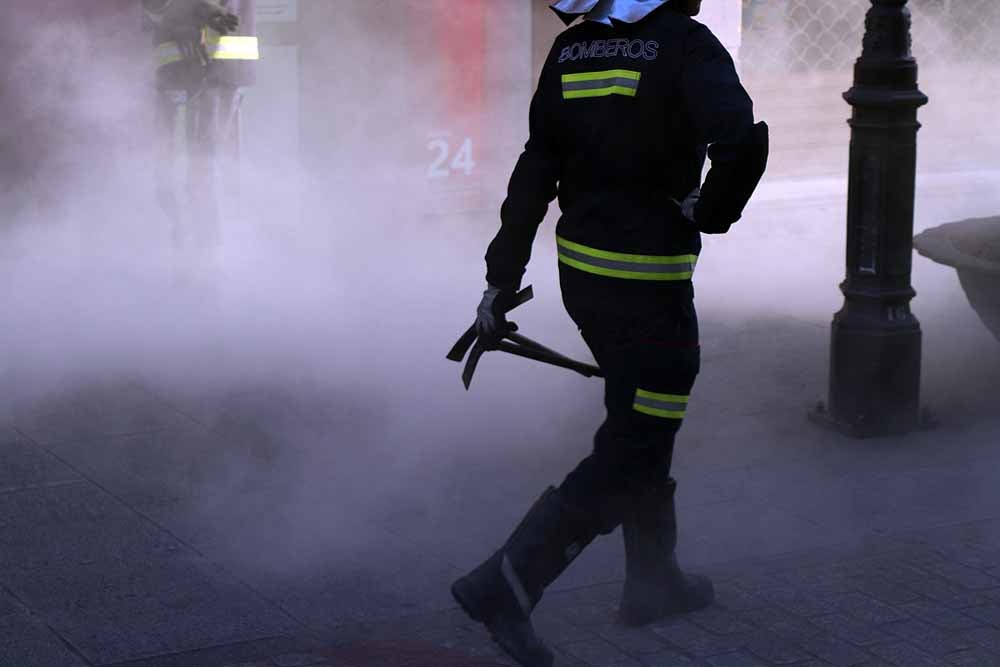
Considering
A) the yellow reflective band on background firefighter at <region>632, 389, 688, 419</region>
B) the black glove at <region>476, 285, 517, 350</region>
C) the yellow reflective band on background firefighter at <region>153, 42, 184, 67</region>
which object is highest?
the yellow reflective band on background firefighter at <region>153, 42, 184, 67</region>

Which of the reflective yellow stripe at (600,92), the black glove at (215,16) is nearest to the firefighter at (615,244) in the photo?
the reflective yellow stripe at (600,92)

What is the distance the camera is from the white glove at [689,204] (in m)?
3.39

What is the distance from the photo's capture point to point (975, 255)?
18.0ft

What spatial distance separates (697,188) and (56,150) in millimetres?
4580

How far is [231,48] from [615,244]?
4472 mm

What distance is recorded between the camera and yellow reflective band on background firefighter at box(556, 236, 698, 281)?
340cm

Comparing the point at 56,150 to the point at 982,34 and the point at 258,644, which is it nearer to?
the point at 258,644

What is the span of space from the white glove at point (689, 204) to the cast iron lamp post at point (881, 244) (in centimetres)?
188

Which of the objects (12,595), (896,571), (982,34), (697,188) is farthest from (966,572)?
(982,34)

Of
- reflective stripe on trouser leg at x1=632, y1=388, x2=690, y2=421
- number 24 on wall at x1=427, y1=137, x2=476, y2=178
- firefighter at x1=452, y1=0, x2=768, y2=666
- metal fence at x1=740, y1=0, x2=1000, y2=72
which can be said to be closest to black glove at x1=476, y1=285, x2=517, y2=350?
firefighter at x1=452, y1=0, x2=768, y2=666

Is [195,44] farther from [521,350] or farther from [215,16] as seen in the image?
[521,350]

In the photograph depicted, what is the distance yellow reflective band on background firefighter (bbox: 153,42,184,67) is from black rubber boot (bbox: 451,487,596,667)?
14.3 ft

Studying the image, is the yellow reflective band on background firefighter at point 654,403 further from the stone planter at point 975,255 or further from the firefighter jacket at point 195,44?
the firefighter jacket at point 195,44

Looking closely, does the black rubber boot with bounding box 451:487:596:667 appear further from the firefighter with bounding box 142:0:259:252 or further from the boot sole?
the firefighter with bounding box 142:0:259:252
